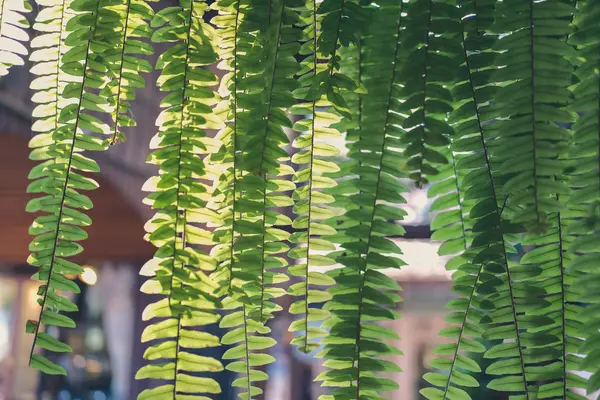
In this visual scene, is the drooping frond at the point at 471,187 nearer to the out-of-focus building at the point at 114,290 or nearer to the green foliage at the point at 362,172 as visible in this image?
the green foliage at the point at 362,172

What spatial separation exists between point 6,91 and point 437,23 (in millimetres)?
2951

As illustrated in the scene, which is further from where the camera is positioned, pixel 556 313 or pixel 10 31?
pixel 10 31

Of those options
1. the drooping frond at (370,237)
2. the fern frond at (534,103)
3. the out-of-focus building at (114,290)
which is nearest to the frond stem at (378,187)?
the drooping frond at (370,237)

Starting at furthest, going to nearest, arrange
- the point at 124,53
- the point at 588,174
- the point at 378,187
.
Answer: the point at 124,53 < the point at 378,187 < the point at 588,174

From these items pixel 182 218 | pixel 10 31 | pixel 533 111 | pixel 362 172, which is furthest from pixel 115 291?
pixel 533 111

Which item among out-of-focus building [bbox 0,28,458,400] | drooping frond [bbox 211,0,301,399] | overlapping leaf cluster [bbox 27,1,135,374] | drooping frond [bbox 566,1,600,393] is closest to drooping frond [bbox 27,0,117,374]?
overlapping leaf cluster [bbox 27,1,135,374]

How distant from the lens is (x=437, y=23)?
26.0 inches

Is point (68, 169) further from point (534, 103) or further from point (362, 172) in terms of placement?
point (534, 103)

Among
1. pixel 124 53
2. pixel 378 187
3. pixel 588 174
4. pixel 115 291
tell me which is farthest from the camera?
pixel 115 291

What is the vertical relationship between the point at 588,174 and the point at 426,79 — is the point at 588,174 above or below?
below

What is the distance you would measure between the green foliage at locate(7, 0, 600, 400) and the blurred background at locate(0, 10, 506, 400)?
2.67m

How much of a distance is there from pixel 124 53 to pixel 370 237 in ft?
1.26

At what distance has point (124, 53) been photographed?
82 cm

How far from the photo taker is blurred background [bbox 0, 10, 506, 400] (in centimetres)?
363
